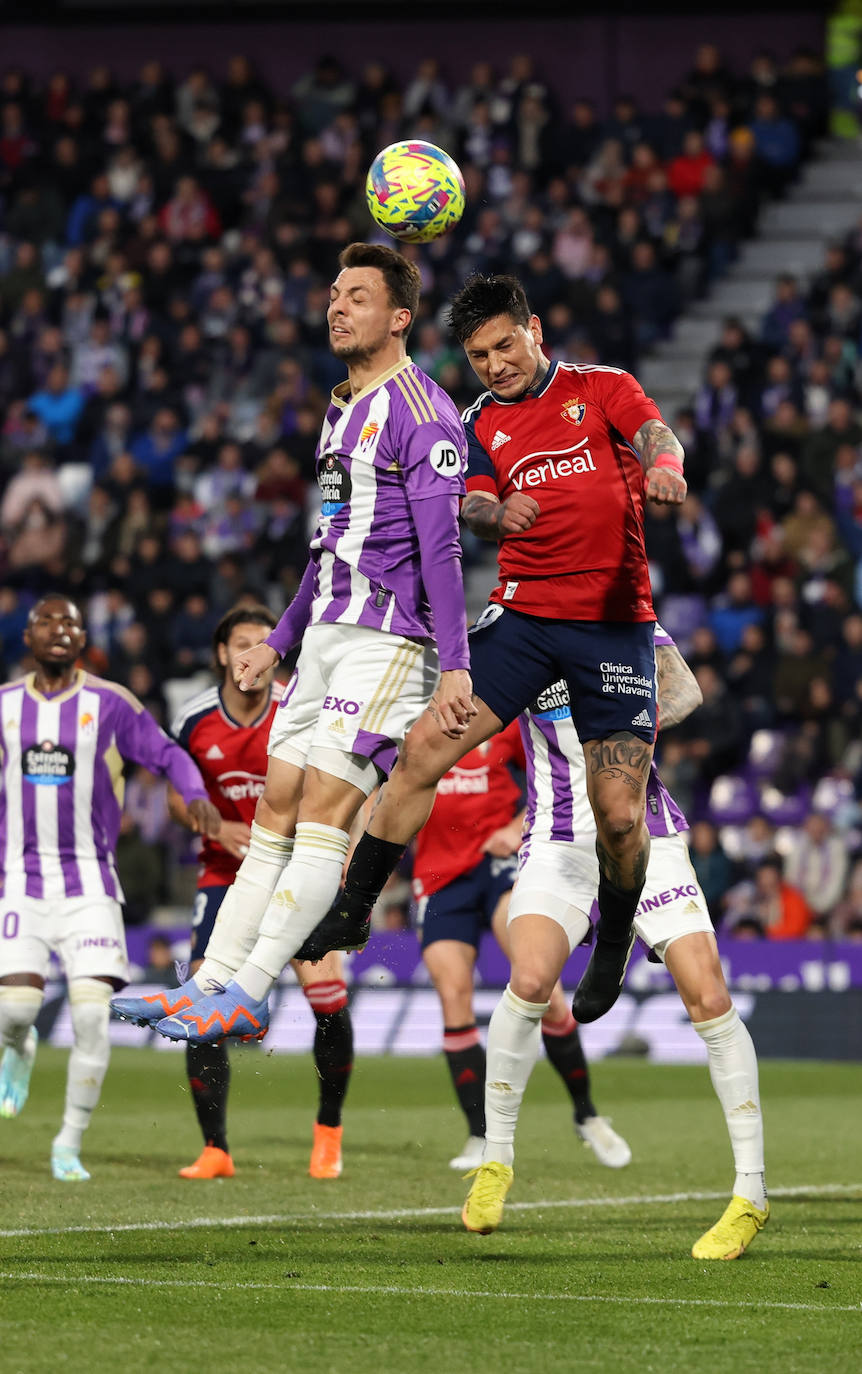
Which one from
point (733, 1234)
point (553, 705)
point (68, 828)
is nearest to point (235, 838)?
point (68, 828)

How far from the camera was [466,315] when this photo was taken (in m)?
7.34

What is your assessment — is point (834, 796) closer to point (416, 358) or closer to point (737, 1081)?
point (416, 358)

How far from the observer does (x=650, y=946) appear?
302 inches

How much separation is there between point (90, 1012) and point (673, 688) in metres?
3.26

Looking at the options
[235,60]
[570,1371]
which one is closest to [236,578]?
[235,60]

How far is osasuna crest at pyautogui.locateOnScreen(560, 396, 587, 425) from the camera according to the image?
7.36 meters

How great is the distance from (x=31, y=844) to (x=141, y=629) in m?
9.76

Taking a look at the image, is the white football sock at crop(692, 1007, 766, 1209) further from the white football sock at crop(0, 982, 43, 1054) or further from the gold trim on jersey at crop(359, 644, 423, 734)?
the white football sock at crop(0, 982, 43, 1054)

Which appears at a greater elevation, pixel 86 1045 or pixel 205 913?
pixel 205 913

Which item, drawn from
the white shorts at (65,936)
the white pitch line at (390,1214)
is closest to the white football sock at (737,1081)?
the white pitch line at (390,1214)

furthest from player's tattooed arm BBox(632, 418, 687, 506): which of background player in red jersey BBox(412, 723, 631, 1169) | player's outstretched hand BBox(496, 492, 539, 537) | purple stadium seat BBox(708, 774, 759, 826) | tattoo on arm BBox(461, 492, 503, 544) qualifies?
purple stadium seat BBox(708, 774, 759, 826)

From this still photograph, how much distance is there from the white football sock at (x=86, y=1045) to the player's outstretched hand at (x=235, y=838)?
0.88 m

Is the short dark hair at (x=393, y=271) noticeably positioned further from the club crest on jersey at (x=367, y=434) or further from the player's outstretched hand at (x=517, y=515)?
the player's outstretched hand at (x=517, y=515)

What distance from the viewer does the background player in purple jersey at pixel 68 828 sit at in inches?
377
